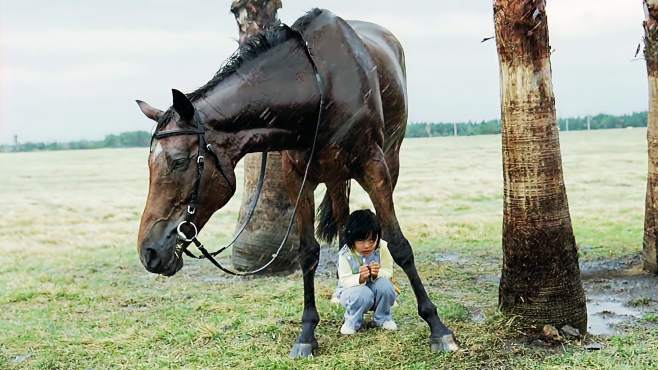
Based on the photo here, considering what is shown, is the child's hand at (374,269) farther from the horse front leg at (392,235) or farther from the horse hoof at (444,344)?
the horse hoof at (444,344)

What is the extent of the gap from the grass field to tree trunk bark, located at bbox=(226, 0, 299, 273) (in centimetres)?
31

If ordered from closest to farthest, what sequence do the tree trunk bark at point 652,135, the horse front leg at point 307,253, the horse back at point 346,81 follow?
the horse back at point 346,81, the horse front leg at point 307,253, the tree trunk bark at point 652,135

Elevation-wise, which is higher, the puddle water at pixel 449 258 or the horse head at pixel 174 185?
the horse head at pixel 174 185

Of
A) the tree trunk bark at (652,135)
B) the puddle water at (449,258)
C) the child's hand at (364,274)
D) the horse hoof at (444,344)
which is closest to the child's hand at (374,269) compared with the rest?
the child's hand at (364,274)

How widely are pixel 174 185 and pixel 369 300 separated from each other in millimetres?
1876

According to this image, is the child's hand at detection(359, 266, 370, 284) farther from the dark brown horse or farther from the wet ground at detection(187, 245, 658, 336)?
the wet ground at detection(187, 245, 658, 336)

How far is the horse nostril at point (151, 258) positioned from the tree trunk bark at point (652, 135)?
496cm

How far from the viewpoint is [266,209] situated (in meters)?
7.70

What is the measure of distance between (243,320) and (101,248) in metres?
5.84

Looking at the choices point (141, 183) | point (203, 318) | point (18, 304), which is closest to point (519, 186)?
point (203, 318)

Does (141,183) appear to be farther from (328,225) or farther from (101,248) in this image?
(328,225)

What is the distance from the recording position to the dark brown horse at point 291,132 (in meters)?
3.96

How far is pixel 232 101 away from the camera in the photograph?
4242 millimetres

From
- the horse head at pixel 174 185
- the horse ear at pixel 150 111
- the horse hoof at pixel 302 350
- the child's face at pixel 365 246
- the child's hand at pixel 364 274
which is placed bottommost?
the horse hoof at pixel 302 350
